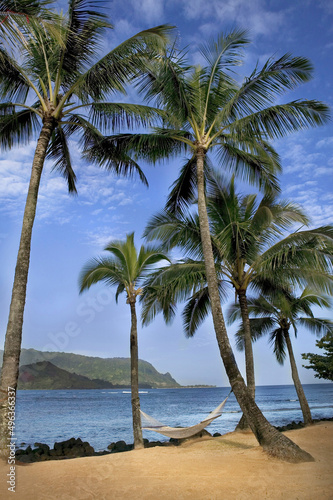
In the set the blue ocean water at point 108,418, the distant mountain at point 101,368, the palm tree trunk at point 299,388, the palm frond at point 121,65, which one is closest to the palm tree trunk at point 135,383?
the palm frond at point 121,65

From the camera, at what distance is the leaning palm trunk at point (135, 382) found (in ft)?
30.4

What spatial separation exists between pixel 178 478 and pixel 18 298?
380cm

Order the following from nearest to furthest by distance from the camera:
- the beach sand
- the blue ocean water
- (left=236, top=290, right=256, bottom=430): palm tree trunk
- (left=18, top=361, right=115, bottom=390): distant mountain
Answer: the beach sand → (left=236, top=290, right=256, bottom=430): palm tree trunk → the blue ocean water → (left=18, top=361, right=115, bottom=390): distant mountain

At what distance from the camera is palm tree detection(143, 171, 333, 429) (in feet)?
31.2

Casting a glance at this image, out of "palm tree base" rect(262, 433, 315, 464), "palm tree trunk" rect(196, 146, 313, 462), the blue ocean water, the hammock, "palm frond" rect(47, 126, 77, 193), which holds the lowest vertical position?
the blue ocean water

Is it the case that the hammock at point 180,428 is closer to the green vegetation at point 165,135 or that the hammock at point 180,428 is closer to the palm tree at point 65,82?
the green vegetation at point 165,135

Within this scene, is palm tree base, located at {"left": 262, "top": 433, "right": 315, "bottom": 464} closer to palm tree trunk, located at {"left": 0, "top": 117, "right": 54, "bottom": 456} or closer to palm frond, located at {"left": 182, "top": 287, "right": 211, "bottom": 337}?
palm tree trunk, located at {"left": 0, "top": 117, "right": 54, "bottom": 456}

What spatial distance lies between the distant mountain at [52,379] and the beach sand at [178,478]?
323ft

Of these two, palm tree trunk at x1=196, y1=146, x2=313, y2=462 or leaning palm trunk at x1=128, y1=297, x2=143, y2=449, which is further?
leaning palm trunk at x1=128, y1=297, x2=143, y2=449

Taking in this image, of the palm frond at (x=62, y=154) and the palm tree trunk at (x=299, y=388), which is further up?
the palm frond at (x=62, y=154)

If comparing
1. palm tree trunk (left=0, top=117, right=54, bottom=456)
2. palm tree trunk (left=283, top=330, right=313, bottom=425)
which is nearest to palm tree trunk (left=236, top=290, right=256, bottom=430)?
palm tree trunk (left=283, top=330, right=313, bottom=425)

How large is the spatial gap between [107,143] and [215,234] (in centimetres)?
444

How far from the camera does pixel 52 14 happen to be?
617 cm

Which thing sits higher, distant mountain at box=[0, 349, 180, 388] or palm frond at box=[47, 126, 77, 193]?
palm frond at box=[47, 126, 77, 193]
